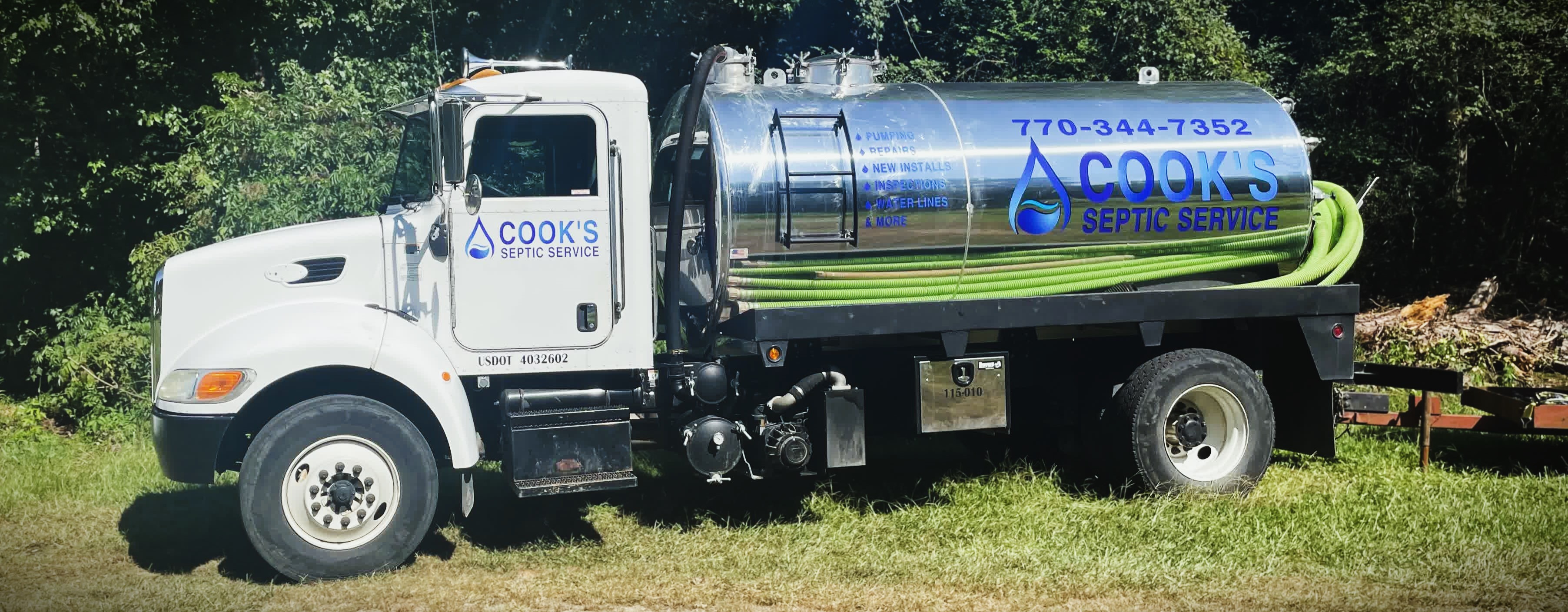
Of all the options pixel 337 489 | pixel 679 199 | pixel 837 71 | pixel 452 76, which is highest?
pixel 452 76

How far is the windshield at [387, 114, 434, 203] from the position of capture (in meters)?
7.34

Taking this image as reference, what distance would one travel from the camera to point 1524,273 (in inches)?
679

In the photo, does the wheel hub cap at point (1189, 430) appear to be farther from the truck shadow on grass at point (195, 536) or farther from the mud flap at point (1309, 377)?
the truck shadow on grass at point (195, 536)

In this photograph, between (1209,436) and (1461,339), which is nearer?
(1209,436)

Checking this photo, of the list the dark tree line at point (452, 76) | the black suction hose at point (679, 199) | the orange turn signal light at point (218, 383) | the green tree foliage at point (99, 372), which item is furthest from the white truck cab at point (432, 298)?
the green tree foliage at point (99, 372)

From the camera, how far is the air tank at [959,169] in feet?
24.6

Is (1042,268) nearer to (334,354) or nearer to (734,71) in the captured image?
(734,71)

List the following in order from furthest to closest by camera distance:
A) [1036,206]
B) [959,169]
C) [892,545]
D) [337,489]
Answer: [1036,206] < [959,169] < [892,545] < [337,489]

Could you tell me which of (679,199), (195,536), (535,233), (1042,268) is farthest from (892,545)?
(195,536)

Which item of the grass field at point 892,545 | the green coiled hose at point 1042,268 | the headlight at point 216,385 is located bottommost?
the grass field at point 892,545

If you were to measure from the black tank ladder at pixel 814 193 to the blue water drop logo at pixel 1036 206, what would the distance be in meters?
0.94

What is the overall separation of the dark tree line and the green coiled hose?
4.80 metres

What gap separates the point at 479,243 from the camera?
715cm

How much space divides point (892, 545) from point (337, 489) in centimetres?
297
